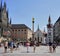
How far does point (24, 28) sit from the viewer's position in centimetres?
16600

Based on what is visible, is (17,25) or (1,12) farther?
(17,25)

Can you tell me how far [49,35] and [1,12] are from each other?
67623 millimetres

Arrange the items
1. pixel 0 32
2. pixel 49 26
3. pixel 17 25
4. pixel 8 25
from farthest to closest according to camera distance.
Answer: pixel 17 25
pixel 49 26
pixel 8 25
pixel 0 32

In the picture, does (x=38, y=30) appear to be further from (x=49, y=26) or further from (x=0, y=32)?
(x=0, y=32)

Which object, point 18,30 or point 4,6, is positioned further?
point 18,30

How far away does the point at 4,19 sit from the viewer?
121562 millimetres

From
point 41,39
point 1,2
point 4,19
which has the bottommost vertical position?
point 41,39

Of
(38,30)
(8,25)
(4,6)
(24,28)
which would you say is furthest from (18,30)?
(4,6)

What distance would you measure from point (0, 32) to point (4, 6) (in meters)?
16.4

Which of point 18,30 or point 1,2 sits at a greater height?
point 1,2

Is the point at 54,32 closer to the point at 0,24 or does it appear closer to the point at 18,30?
the point at 18,30

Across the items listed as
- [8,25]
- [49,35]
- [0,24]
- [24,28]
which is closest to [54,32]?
[49,35]

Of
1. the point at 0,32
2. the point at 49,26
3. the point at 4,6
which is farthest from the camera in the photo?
the point at 49,26

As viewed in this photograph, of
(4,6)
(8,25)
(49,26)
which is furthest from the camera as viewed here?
(49,26)
